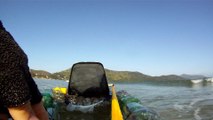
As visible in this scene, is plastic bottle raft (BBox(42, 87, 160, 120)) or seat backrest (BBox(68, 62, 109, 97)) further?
seat backrest (BBox(68, 62, 109, 97))

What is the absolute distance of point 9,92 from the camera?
155 centimetres

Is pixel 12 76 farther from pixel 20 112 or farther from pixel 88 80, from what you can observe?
pixel 88 80

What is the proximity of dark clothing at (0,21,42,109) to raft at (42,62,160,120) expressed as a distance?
575cm

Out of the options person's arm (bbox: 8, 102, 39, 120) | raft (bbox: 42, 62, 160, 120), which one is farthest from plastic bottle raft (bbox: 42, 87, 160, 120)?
person's arm (bbox: 8, 102, 39, 120)

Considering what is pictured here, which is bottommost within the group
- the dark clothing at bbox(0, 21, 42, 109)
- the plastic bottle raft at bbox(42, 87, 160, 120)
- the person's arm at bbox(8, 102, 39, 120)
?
the plastic bottle raft at bbox(42, 87, 160, 120)

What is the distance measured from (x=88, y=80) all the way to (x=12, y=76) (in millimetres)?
6717

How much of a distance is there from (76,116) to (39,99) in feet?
18.2

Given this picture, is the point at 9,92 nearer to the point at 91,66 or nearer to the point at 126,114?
the point at 126,114

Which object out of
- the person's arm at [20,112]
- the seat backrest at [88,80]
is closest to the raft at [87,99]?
A: the seat backrest at [88,80]

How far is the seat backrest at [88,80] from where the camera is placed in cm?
816

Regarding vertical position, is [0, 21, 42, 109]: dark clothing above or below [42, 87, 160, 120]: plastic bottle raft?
above

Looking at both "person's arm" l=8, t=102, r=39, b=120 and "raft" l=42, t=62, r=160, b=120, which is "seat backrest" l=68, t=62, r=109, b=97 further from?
"person's arm" l=8, t=102, r=39, b=120

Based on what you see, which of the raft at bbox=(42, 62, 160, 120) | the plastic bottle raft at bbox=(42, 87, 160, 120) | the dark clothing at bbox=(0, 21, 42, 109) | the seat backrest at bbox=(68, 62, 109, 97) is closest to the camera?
the dark clothing at bbox=(0, 21, 42, 109)

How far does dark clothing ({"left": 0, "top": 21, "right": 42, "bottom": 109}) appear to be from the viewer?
1.55 metres
